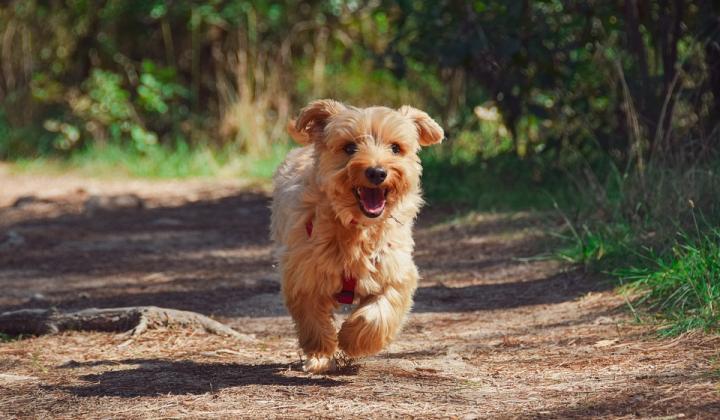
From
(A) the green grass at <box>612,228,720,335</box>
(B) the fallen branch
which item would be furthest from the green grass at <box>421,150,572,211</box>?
(B) the fallen branch

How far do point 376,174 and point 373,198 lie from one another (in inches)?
6.6

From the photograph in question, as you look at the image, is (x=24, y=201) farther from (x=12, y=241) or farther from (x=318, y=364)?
(x=318, y=364)

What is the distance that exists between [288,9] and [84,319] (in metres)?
9.28

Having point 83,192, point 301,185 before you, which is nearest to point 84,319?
point 301,185

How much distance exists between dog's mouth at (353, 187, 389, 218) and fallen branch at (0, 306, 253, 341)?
1.35m

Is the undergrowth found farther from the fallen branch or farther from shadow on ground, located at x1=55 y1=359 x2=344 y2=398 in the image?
the fallen branch

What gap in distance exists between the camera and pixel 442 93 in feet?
41.7

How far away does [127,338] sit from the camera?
5602 mm

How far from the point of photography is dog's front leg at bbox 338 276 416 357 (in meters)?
4.74

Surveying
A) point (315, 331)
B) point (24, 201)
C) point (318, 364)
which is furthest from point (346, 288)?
point (24, 201)

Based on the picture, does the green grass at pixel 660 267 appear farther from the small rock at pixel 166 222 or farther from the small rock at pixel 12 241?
the small rock at pixel 12 241

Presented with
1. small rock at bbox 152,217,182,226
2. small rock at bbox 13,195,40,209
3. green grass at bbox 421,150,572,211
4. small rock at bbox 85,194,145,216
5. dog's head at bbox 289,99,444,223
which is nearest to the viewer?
dog's head at bbox 289,99,444,223

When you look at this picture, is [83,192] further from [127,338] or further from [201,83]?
[127,338]

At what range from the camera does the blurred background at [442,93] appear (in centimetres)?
743
